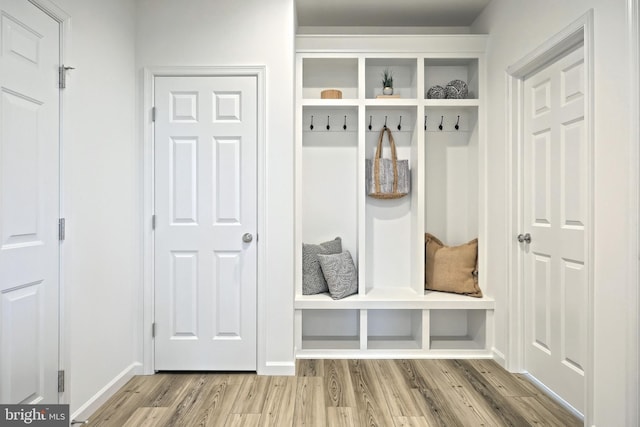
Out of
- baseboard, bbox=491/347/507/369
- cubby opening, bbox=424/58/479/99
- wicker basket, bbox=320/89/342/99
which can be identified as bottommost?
baseboard, bbox=491/347/507/369

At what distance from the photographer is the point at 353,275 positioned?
137 inches

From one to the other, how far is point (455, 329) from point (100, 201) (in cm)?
297


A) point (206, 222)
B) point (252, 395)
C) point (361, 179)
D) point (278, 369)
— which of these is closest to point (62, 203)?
point (206, 222)

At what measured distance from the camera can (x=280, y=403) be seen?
2533mm

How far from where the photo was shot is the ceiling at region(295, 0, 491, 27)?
11.1 feet

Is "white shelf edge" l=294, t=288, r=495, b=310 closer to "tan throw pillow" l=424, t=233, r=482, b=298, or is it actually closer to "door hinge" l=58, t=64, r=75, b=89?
"tan throw pillow" l=424, t=233, r=482, b=298

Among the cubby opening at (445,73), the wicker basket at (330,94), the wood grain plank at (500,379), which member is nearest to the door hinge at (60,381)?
the wood grain plank at (500,379)

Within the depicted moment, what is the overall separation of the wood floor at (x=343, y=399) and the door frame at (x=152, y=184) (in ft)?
0.86

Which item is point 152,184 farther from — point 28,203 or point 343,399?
point 343,399

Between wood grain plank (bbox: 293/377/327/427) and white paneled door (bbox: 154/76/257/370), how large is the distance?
42 centimetres

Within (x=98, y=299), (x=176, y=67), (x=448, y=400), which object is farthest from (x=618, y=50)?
(x=98, y=299)

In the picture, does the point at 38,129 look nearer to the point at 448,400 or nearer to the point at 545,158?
the point at 448,400

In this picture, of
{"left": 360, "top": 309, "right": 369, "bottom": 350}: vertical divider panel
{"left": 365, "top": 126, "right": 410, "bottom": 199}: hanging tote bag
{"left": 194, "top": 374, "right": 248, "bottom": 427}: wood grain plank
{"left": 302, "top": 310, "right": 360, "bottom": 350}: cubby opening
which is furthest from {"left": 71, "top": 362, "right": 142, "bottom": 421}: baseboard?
{"left": 365, "top": 126, "right": 410, "bottom": 199}: hanging tote bag

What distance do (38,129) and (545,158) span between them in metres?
2.81
